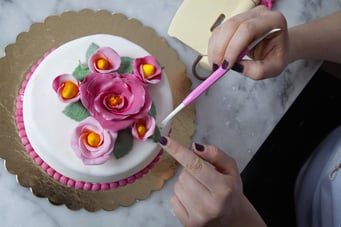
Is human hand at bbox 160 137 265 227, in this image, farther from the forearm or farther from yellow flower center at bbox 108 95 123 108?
the forearm

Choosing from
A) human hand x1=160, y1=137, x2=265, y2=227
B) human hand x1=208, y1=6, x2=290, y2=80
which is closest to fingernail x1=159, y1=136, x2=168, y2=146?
human hand x1=160, y1=137, x2=265, y2=227

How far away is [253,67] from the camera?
595 millimetres

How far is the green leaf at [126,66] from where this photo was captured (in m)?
0.60

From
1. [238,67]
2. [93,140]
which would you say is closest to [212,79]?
[238,67]

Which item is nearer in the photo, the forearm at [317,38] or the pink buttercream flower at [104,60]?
the pink buttercream flower at [104,60]

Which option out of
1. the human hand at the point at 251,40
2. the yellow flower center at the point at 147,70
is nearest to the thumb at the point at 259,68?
the human hand at the point at 251,40

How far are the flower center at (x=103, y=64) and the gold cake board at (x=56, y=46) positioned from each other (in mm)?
105

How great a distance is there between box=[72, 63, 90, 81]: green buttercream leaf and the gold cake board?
0.09 metres

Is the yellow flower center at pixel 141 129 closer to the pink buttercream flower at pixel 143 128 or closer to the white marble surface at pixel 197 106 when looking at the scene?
the pink buttercream flower at pixel 143 128

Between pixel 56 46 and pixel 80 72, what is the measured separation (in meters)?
0.09

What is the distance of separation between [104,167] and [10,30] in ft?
0.76

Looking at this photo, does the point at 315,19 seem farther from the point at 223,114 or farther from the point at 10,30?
the point at 10,30

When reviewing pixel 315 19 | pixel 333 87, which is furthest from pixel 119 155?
pixel 333 87

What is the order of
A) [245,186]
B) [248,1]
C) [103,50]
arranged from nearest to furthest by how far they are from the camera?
[103,50], [248,1], [245,186]
